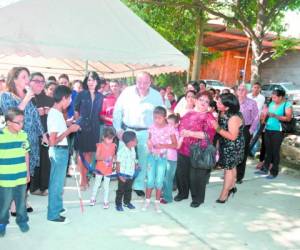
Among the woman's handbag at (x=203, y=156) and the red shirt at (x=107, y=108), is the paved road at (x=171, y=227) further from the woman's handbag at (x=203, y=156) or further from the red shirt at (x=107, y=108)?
the red shirt at (x=107, y=108)

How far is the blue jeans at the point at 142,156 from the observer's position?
5.29 meters

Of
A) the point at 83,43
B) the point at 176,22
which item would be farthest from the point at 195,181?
the point at 176,22

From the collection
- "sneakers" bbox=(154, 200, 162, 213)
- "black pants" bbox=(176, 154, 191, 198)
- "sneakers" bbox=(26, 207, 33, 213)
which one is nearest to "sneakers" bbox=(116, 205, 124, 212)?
"sneakers" bbox=(154, 200, 162, 213)

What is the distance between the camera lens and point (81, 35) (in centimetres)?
518

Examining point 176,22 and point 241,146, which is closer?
point 241,146

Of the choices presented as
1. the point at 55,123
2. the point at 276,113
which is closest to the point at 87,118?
the point at 55,123

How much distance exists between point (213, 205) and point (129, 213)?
1.37 meters

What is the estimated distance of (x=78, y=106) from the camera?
5.74 m

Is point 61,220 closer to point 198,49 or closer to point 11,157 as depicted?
point 11,157

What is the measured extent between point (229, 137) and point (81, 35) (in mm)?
2605

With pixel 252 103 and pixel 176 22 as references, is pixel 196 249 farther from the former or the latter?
pixel 176 22

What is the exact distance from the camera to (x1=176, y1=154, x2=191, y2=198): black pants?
5.43m

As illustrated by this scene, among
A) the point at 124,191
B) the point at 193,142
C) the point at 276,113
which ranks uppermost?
the point at 276,113

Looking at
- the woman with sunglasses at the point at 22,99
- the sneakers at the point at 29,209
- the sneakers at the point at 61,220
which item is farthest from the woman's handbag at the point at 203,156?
the sneakers at the point at 29,209
